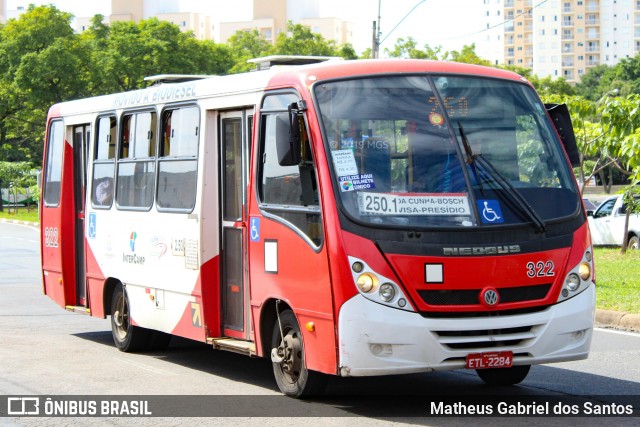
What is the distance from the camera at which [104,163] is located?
1296 cm

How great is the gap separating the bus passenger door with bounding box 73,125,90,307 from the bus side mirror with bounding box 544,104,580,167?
21.3ft

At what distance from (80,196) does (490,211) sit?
712 cm

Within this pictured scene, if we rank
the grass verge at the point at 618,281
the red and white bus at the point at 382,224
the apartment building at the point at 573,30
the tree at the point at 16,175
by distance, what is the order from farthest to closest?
the apartment building at the point at 573,30
the tree at the point at 16,175
the grass verge at the point at 618,281
the red and white bus at the point at 382,224

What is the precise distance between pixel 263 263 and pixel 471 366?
2128 millimetres

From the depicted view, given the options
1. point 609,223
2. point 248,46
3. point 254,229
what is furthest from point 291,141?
point 248,46

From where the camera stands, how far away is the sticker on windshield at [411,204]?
814cm

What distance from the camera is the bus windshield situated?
8195 millimetres

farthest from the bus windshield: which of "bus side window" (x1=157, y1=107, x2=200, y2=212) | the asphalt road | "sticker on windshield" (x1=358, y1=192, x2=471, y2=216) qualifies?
"bus side window" (x1=157, y1=107, x2=200, y2=212)

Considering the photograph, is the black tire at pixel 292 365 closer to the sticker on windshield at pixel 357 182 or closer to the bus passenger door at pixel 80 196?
the sticker on windshield at pixel 357 182

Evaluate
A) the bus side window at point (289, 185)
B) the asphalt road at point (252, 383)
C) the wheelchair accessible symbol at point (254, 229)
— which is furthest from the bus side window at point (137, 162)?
the bus side window at point (289, 185)

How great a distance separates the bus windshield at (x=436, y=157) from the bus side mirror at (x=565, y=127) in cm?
31

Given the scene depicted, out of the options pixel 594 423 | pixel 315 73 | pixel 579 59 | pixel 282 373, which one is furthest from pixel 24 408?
pixel 579 59

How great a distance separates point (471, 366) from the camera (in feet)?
26.2

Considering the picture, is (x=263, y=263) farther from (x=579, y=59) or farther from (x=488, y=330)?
(x=579, y=59)
